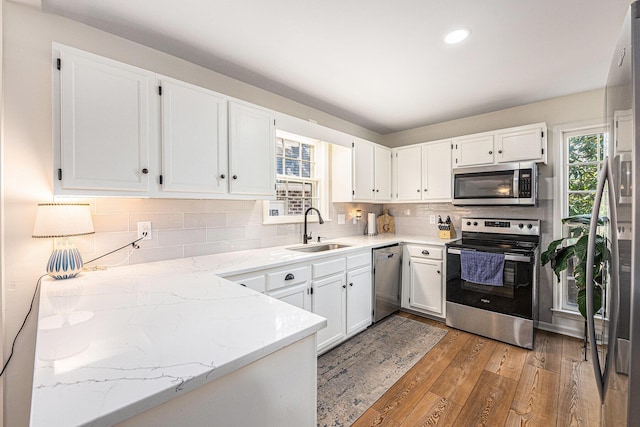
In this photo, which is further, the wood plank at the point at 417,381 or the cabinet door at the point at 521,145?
the cabinet door at the point at 521,145

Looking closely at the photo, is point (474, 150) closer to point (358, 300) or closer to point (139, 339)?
point (358, 300)

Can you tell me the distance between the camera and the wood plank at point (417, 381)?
186 cm

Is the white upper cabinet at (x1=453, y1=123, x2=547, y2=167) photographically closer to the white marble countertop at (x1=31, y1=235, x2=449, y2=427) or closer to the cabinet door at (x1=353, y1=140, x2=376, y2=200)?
the cabinet door at (x1=353, y1=140, x2=376, y2=200)

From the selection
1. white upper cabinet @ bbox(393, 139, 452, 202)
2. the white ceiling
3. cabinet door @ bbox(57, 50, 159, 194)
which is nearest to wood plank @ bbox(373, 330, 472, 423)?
white upper cabinet @ bbox(393, 139, 452, 202)

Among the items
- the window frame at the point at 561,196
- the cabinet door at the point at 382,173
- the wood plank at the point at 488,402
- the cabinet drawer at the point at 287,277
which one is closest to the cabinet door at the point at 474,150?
the window frame at the point at 561,196

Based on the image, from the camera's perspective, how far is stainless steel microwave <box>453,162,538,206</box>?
287 centimetres

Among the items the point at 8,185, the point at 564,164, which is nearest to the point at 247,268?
the point at 8,185

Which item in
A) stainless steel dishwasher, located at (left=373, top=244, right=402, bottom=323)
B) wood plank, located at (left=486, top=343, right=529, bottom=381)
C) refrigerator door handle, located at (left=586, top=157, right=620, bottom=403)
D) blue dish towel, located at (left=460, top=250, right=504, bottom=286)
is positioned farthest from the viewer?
stainless steel dishwasher, located at (left=373, top=244, right=402, bottom=323)

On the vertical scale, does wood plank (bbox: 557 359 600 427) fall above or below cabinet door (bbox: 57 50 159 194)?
below

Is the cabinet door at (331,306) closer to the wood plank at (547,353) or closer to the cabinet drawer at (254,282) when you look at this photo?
Result: the cabinet drawer at (254,282)

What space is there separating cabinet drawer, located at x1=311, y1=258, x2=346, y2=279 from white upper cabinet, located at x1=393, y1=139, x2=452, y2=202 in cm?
167

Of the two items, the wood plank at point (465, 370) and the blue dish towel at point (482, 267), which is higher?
the blue dish towel at point (482, 267)

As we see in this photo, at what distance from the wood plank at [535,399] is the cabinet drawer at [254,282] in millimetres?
1757

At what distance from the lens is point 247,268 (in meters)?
1.87
